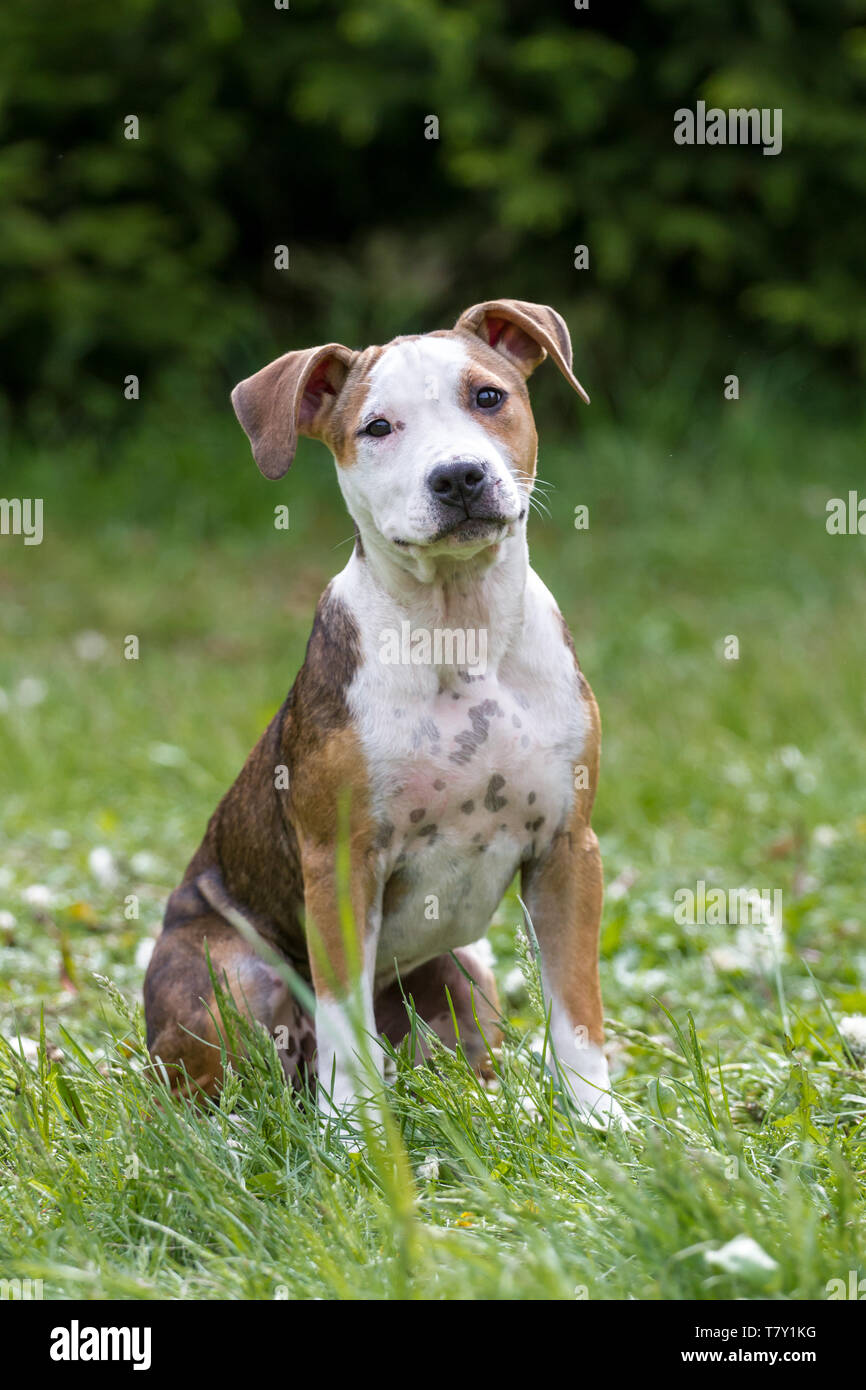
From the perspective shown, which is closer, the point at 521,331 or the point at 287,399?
the point at 287,399

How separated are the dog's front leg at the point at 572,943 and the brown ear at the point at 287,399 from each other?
98cm

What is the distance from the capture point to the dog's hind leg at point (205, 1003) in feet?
10.8

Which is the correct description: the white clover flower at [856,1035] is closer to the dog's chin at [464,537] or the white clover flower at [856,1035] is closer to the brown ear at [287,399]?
the dog's chin at [464,537]

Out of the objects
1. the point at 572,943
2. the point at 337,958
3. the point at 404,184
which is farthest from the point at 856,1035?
the point at 404,184

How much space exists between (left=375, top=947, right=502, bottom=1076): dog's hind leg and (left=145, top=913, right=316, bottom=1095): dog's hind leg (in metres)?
0.19

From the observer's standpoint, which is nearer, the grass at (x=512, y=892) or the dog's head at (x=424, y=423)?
the grass at (x=512, y=892)

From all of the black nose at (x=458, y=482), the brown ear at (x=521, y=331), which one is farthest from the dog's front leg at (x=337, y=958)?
the brown ear at (x=521, y=331)

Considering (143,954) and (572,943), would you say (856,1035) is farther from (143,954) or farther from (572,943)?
(143,954)

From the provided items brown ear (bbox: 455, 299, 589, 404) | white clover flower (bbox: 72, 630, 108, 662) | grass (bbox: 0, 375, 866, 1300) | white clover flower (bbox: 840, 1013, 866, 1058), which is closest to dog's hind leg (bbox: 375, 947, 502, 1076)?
grass (bbox: 0, 375, 866, 1300)

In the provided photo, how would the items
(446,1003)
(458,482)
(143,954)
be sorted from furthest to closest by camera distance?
1. (143,954)
2. (446,1003)
3. (458,482)

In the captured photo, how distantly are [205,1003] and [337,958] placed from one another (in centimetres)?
31

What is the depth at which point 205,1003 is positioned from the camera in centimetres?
320
